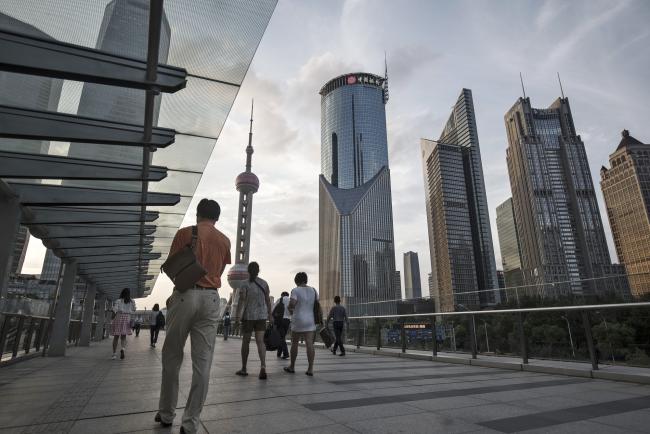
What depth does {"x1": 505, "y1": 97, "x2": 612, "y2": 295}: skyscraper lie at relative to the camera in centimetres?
13825

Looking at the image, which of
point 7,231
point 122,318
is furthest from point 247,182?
point 7,231

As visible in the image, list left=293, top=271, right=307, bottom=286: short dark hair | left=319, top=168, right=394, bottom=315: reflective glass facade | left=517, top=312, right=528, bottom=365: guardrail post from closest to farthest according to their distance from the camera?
left=293, top=271, right=307, bottom=286: short dark hair, left=517, top=312, right=528, bottom=365: guardrail post, left=319, top=168, right=394, bottom=315: reflective glass facade

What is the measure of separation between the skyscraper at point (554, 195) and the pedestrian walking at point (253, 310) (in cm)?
14537

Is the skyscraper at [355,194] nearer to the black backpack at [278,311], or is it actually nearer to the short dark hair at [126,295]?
the short dark hair at [126,295]

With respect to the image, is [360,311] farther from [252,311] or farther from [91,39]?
[91,39]

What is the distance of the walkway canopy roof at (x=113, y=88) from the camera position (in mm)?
3697

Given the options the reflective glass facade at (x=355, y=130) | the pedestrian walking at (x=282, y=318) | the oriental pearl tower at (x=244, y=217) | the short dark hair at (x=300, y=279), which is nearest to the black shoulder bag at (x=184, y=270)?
the short dark hair at (x=300, y=279)

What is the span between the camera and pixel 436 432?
292cm

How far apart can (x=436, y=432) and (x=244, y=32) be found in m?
4.31

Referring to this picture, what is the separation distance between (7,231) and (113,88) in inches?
144

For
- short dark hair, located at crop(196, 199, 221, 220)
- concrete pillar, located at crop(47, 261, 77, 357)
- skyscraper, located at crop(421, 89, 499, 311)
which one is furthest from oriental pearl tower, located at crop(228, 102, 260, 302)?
short dark hair, located at crop(196, 199, 221, 220)

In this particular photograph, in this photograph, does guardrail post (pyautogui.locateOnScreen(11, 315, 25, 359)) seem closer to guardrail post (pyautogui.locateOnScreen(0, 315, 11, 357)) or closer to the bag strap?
guardrail post (pyautogui.locateOnScreen(0, 315, 11, 357))

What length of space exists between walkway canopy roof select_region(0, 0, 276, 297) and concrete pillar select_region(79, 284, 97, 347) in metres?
11.2

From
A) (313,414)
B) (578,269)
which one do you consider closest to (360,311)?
(313,414)
